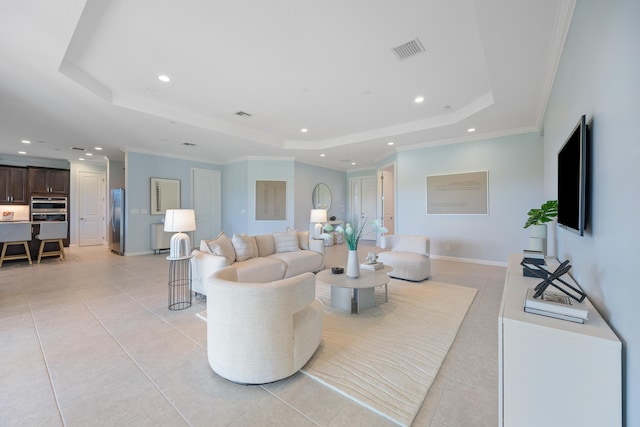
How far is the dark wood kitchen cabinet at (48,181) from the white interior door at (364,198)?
9131 mm

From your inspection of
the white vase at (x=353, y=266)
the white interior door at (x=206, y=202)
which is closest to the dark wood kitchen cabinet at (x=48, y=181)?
the white interior door at (x=206, y=202)

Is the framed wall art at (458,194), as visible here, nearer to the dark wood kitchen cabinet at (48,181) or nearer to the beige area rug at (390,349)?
the beige area rug at (390,349)

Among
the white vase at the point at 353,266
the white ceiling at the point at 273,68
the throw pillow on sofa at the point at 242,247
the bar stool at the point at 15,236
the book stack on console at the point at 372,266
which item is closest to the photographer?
the white ceiling at the point at 273,68

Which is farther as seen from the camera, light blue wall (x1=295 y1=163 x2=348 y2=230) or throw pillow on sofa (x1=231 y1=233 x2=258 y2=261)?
light blue wall (x1=295 y1=163 x2=348 y2=230)

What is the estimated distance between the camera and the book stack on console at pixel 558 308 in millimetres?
1209

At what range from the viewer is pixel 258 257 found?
4.21 meters

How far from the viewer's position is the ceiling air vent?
2713 millimetres

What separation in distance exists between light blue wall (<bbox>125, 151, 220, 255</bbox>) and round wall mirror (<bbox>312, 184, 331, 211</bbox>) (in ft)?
13.6

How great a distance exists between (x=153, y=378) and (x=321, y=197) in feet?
24.2

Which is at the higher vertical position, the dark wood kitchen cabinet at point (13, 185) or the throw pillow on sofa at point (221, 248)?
the dark wood kitchen cabinet at point (13, 185)

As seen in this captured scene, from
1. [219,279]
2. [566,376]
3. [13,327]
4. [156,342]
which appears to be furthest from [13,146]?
[566,376]

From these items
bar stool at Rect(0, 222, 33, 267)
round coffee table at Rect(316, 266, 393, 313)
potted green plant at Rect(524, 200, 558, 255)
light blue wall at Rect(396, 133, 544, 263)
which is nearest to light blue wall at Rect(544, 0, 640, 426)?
potted green plant at Rect(524, 200, 558, 255)

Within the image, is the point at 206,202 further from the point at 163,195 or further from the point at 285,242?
the point at 285,242

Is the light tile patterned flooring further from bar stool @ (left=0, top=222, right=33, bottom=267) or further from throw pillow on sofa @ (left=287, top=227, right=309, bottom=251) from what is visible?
bar stool @ (left=0, top=222, right=33, bottom=267)
